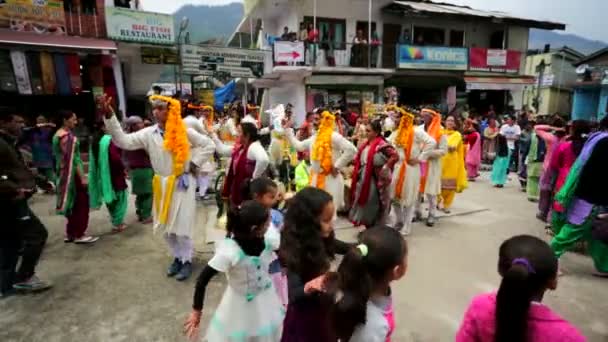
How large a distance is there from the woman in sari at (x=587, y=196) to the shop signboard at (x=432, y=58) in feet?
41.5

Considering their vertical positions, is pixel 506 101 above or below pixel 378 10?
below

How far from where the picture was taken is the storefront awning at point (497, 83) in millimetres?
16453

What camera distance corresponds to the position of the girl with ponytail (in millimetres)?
1396

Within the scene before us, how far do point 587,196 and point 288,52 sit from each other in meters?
11.7

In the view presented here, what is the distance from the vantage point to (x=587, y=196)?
349 centimetres

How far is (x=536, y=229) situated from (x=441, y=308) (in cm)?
313

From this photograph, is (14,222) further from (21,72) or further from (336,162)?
(21,72)

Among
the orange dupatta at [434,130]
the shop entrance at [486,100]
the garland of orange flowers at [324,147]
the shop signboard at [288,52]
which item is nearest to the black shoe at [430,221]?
the orange dupatta at [434,130]

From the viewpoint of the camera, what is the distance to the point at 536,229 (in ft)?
17.6

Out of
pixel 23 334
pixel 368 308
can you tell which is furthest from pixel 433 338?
pixel 23 334

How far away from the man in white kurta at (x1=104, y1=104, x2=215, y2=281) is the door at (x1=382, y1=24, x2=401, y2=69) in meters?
13.3

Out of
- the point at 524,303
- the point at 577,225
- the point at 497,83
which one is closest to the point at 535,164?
the point at 577,225

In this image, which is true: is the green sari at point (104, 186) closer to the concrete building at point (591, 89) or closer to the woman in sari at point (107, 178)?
the woman in sari at point (107, 178)

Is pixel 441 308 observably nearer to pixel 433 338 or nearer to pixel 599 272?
pixel 433 338
